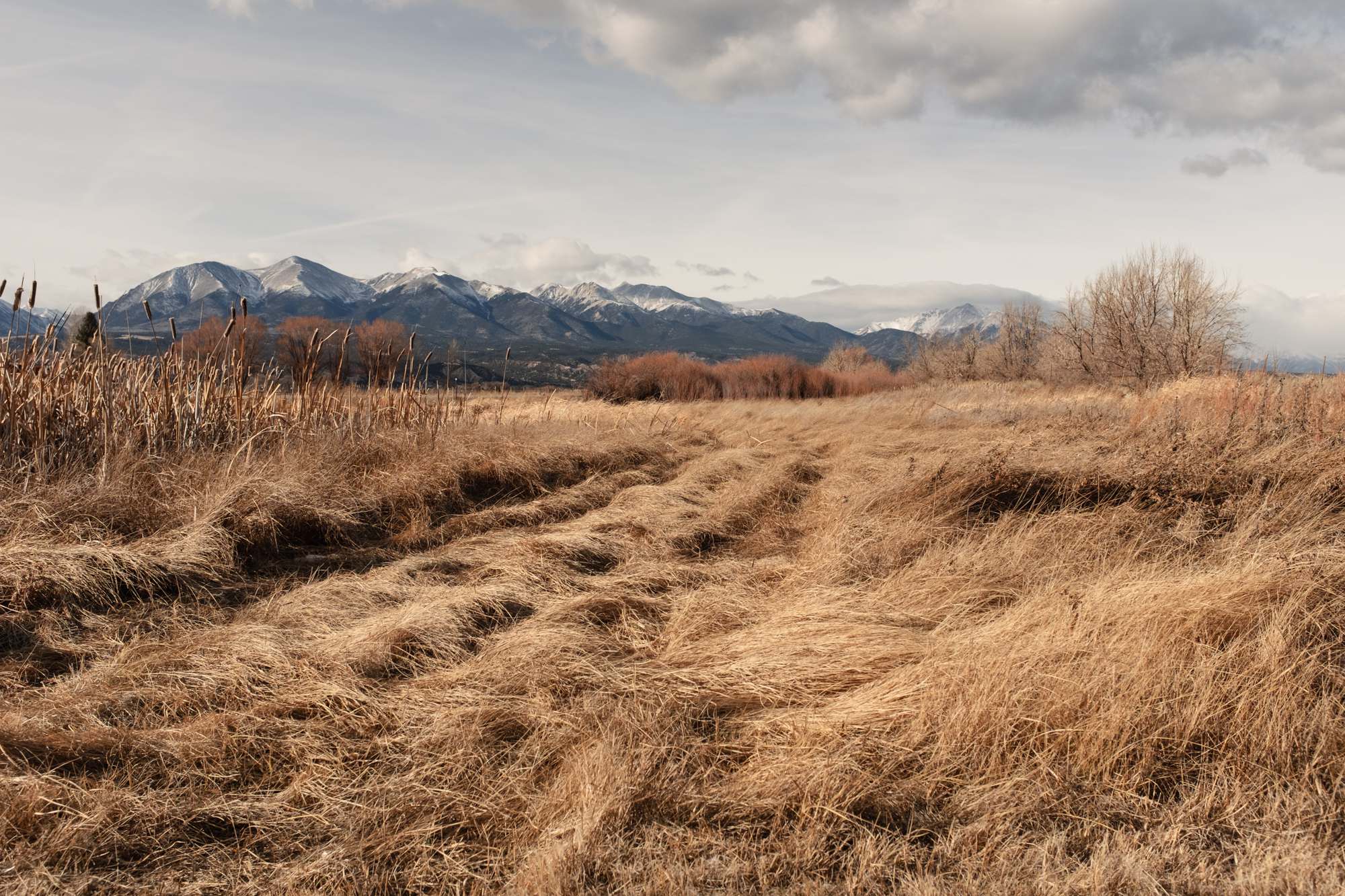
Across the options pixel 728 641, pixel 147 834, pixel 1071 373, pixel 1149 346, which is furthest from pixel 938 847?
pixel 1071 373

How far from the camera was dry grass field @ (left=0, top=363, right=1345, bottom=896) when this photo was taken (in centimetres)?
210

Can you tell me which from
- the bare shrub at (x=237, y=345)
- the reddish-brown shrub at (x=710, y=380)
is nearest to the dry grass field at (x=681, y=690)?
the bare shrub at (x=237, y=345)

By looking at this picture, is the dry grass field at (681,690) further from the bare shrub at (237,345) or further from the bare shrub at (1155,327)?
the bare shrub at (1155,327)

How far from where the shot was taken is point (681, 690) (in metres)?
2.98

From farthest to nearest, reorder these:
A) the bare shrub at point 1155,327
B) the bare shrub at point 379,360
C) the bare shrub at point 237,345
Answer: the bare shrub at point 1155,327, the bare shrub at point 379,360, the bare shrub at point 237,345

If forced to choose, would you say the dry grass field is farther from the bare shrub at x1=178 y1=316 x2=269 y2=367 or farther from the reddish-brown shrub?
the reddish-brown shrub

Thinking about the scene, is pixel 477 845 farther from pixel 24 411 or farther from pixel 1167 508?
pixel 24 411

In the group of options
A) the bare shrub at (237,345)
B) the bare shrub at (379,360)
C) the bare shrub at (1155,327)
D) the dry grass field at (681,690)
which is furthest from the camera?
the bare shrub at (1155,327)

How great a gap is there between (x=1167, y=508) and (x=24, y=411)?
27.8ft

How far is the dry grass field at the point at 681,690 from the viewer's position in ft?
6.88

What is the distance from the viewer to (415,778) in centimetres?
244

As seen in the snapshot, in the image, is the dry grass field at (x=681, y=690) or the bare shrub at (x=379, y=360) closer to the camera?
the dry grass field at (x=681, y=690)

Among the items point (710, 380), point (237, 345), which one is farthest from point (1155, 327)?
point (237, 345)

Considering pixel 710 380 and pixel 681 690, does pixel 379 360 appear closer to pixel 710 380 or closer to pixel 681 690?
pixel 681 690
